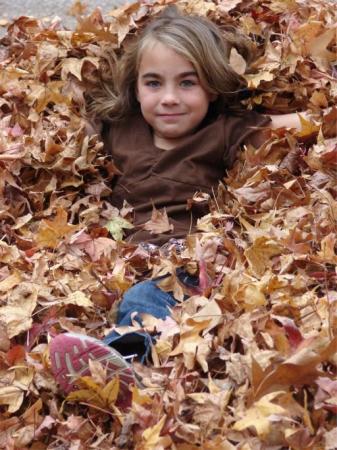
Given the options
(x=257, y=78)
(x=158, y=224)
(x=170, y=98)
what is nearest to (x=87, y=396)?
(x=158, y=224)

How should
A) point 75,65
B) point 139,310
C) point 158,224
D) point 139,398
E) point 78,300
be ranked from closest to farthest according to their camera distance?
point 139,398 < point 139,310 < point 78,300 < point 158,224 < point 75,65

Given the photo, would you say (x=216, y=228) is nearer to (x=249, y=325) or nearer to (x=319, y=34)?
(x=249, y=325)

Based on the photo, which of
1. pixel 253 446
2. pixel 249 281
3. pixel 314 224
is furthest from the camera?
pixel 314 224

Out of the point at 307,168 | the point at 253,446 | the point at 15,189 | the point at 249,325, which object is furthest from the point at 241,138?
the point at 253,446

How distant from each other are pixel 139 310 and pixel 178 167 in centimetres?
101

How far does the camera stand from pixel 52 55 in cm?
388

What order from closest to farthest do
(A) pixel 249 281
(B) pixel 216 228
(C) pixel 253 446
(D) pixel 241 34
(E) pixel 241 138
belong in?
(C) pixel 253 446 → (A) pixel 249 281 → (B) pixel 216 228 → (E) pixel 241 138 → (D) pixel 241 34

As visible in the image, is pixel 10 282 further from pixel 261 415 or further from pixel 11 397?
pixel 261 415

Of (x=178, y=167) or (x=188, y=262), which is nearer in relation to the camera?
(x=188, y=262)

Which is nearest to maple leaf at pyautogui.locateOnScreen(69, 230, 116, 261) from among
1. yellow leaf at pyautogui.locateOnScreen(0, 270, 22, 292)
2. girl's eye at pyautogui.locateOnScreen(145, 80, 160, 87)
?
yellow leaf at pyautogui.locateOnScreen(0, 270, 22, 292)

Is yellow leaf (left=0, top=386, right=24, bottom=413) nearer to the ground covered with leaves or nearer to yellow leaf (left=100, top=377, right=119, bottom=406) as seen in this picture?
the ground covered with leaves

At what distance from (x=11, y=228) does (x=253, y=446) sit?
5.23ft

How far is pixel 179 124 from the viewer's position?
11.3 ft

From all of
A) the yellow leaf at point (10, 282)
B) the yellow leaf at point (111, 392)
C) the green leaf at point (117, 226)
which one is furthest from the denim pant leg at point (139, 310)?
the green leaf at point (117, 226)
